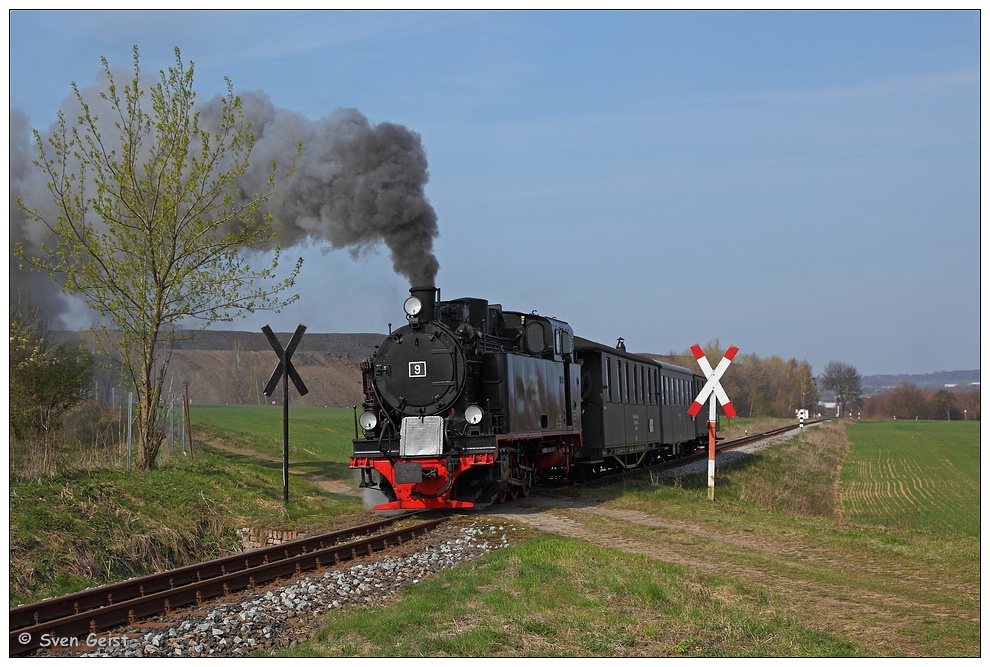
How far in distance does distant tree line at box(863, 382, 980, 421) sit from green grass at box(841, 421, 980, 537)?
47.4 metres

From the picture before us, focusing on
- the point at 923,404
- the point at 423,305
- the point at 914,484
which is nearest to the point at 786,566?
the point at 423,305

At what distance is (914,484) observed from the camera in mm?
30844

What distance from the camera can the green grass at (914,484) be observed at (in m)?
22.4

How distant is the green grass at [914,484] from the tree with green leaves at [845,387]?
71.9 metres

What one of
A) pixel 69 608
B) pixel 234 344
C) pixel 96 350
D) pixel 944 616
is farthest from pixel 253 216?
pixel 234 344

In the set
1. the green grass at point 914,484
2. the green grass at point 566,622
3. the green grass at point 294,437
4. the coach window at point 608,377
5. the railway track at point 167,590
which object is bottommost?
the green grass at point 914,484

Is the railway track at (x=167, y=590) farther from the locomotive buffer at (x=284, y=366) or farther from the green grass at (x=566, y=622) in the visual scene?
the locomotive buffer at (x=284, y=366)

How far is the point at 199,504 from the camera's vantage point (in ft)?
45.9

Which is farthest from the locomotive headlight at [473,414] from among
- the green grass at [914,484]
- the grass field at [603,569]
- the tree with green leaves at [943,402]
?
the tree with green leaves at [943,402]

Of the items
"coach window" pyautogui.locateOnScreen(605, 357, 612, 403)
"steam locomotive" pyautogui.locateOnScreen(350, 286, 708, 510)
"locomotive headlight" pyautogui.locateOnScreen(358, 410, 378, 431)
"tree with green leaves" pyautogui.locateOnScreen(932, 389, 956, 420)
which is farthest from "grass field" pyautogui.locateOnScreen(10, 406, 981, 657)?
"tree with green leaves" pyautogui.locateOnScreen(932, 389, 956, 420)

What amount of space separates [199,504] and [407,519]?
3.34 meters

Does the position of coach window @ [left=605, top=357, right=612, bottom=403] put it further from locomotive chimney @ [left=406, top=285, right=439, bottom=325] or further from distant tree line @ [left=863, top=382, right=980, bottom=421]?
distant tree line @ [left=863, top=382, right=980, bottom=421]

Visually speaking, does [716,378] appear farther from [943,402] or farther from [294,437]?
[943,402]

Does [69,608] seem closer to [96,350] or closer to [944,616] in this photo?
[944,616]
